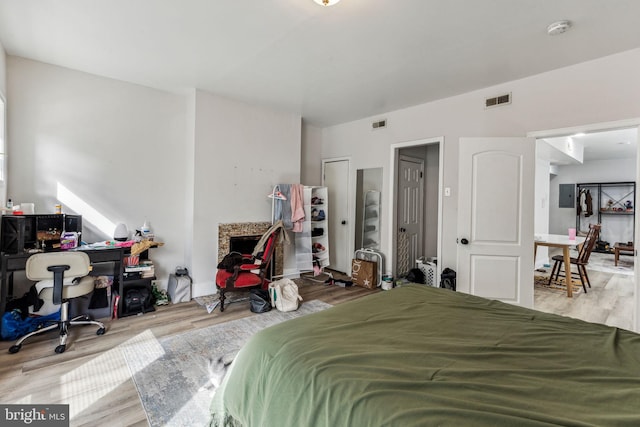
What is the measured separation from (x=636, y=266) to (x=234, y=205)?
4488 millimetres

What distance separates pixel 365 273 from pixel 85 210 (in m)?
3.82

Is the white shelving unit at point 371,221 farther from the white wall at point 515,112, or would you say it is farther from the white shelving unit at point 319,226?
the white shelving unit at point 319,226

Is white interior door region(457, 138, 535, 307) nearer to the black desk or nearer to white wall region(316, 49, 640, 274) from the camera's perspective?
white wall region(316, 49, 640, 274)

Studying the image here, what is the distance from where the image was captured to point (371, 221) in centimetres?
512

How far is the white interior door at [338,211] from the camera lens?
5426 mm

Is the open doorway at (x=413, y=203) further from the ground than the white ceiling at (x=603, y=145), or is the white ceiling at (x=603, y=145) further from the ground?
the white ceiling at (x=603, y=145)

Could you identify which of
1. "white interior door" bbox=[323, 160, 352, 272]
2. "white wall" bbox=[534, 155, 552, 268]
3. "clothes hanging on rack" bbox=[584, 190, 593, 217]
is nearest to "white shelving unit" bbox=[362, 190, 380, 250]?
"white interior door" bbox=[323, 160, 352, 272]

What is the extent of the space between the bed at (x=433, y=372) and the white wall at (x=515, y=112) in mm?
2413

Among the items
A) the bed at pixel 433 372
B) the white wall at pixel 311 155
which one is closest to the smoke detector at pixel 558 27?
the bed at pixel 433 372

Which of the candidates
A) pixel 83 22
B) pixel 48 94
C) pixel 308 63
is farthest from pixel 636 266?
pixel 48 94

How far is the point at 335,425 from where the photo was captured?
0.94 meters

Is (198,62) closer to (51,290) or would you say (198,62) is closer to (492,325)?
(51,290)

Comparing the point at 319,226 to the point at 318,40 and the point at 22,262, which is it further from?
the point at 22,262

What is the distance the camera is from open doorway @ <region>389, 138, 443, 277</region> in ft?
15.3
